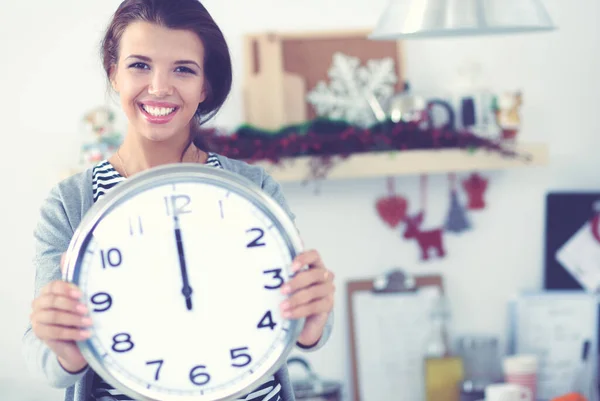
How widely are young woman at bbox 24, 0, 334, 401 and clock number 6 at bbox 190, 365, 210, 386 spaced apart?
0.11m

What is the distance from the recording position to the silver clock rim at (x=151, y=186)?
85cm

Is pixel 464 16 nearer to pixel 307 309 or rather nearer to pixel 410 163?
pixel 307 309

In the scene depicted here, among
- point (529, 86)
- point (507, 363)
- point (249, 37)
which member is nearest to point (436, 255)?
point (507, 363)

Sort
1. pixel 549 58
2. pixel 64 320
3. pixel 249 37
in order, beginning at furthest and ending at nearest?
1. pixel 549 58
2. pixel 249 37
3. pixel 64 320

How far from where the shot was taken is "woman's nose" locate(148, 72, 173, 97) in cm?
95

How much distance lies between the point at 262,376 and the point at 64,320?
0.22m

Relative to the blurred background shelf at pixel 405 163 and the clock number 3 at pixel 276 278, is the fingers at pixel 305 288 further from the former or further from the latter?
the blurred background shelf at pixel 405 163

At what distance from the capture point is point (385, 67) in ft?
7.55

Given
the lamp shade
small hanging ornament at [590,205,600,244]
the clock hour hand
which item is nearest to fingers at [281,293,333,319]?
the clock hour hand

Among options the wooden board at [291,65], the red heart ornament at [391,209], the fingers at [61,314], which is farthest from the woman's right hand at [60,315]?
the red heart ornament at [391,209]

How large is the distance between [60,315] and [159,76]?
30 cm

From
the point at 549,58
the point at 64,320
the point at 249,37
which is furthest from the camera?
the point at 549,58

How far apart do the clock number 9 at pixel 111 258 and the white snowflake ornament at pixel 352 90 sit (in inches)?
58.4

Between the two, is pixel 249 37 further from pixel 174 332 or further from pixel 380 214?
pixel 174 332
